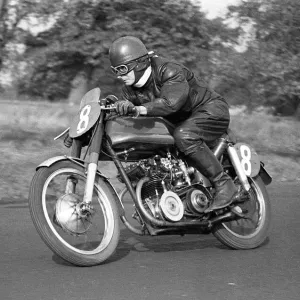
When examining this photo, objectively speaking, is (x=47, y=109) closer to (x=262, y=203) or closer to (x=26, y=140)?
(x=26, y=140)

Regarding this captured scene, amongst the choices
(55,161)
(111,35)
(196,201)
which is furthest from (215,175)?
(111,35)

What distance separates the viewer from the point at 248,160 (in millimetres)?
6828

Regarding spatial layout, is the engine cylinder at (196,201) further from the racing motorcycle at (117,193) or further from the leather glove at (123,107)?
the leather glove at (123,107)

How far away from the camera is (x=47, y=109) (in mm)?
13477

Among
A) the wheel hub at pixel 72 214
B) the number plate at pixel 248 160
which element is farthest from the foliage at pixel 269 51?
the wheel hub at pixel 72 214

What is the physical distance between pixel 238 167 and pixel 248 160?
0.14m

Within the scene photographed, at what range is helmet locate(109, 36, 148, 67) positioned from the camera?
599 centimetres

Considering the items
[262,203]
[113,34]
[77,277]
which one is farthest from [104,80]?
[77,277]

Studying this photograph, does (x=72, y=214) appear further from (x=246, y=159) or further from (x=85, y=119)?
(x=246, y=159)

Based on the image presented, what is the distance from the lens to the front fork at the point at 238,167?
6.72 metres

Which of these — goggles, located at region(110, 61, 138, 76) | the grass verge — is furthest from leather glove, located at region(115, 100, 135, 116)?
the grass verge

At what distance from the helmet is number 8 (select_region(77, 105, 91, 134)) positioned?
402 millimetres

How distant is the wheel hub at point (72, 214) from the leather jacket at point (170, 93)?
81cm

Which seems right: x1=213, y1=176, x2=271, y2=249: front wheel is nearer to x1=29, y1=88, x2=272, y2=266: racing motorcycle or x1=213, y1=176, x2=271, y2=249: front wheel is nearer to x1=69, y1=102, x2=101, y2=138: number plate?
x1=29, y1=88, x2=272, y2=266: racing motorcycle
